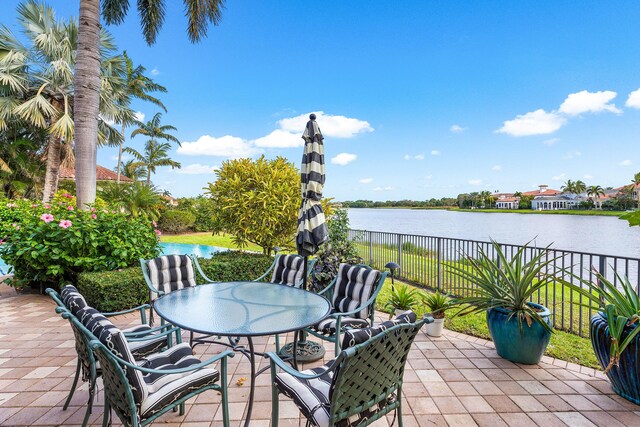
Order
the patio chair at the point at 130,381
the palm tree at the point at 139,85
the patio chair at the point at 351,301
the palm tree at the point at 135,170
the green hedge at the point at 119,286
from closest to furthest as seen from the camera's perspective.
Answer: the patio chair at the point at 130,381
the patio chair at the point at 351,301
the green hedge at the point at 119,286
the palm tree at the point at 139,85
the palm tree at the point at 135,170

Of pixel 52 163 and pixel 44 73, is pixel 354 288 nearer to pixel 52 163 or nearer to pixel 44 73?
pixel 52 163

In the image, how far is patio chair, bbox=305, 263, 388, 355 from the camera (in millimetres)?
2834

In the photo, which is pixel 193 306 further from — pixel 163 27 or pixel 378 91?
pixel 378 91

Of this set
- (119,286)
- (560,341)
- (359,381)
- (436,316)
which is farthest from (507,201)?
(359,381)

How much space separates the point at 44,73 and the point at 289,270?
54.8 ft

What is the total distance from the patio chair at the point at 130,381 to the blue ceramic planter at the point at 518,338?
2604 mm

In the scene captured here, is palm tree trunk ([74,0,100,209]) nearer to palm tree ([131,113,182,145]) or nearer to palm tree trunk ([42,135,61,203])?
palm tree trunk ([42,135,61,203])

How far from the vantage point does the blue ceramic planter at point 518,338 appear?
114 inches

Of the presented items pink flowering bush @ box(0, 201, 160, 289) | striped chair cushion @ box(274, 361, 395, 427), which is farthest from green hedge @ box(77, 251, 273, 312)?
striped chair cushion @ box(274, 361, 395, 427)

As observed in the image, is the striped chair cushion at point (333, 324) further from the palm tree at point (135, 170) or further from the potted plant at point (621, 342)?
the palm tree at point (135, 170)

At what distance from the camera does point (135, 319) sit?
429 centimetres

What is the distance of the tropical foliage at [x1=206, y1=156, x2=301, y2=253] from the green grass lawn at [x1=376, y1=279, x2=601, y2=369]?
8.37ft

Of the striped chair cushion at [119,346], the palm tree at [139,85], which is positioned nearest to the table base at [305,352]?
the striped chair cushion at [119,346]

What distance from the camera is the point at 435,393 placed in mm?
2506
